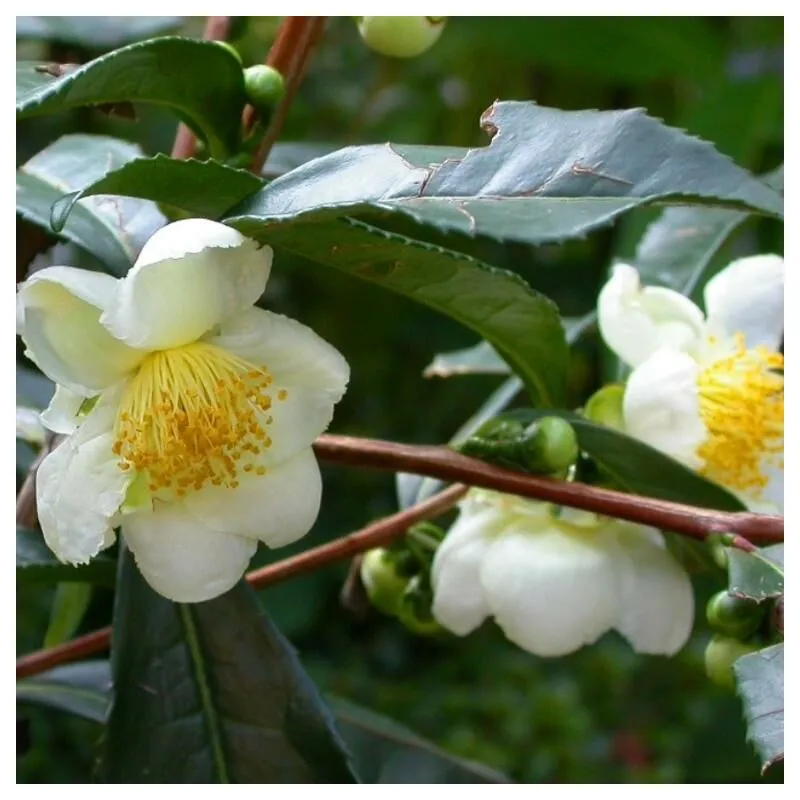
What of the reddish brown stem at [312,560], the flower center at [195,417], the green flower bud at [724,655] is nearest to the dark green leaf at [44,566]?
the reddish brown stem at [312,560]

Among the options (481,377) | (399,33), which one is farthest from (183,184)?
(481,377)

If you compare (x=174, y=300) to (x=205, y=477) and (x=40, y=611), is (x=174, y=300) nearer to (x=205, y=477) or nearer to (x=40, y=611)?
(x=205, y=477)

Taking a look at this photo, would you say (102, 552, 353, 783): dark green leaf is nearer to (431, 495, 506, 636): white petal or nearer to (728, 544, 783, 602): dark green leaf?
(431, 495, 506, 636): white petal

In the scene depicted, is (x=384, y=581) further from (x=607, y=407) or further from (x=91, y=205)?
(x=91, y=205)

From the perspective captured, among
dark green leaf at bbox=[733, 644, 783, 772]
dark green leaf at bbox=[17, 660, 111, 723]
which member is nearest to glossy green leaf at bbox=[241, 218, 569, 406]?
dark green leaf at bbox=[733, 644, 783, 772]

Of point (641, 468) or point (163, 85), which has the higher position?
point (163, 85)

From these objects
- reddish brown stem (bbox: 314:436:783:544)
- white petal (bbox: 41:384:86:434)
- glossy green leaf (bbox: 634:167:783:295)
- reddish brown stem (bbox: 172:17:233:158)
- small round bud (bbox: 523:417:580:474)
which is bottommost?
reddish brown stem (bbox: 314:436:783:544)
